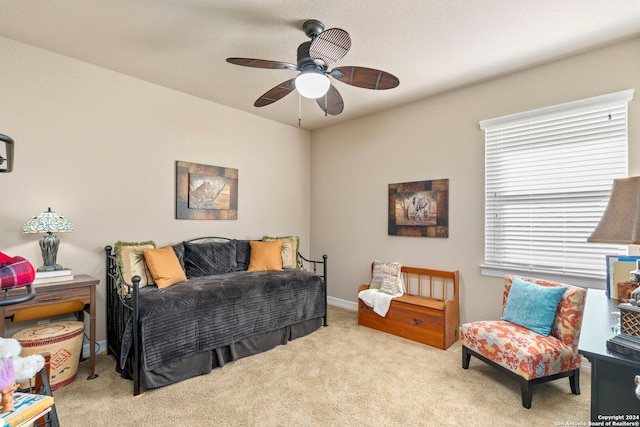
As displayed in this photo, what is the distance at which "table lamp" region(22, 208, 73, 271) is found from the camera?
2.37 meters

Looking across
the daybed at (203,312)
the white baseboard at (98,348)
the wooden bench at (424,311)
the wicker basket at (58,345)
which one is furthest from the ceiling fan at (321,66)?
the white baseboard at (98,348)

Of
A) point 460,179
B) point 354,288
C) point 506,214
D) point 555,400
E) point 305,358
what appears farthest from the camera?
point 354,288

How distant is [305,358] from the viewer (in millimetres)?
2846

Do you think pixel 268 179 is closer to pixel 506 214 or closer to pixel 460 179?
pixel 460 179

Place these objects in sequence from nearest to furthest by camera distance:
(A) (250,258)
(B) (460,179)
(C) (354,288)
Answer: (B) (460,179)
(A) (250,258)
(C) (354,288)

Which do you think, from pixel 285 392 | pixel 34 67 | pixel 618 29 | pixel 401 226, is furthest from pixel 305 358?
pixel 618 29

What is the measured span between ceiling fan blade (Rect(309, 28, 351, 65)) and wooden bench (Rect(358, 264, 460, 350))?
8.13 feet

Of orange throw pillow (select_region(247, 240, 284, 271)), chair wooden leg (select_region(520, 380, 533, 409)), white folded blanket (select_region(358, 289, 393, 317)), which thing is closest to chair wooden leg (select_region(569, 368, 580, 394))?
chair wooden leg (select_region(520, 380, 533, 409))

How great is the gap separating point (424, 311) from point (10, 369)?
302 cm

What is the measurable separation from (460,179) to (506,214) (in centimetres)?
57

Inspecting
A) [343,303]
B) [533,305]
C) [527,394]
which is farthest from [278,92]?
[343,303]

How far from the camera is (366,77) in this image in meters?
2.22

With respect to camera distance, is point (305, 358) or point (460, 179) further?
point (460, 179)

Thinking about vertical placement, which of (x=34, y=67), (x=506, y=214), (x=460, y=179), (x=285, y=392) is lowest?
(x=285, y=392)
